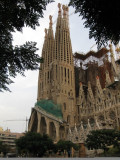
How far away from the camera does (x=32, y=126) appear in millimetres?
67438

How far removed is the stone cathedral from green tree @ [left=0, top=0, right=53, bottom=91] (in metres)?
45.6

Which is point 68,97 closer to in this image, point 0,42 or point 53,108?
point 53,108

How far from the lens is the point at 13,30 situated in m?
6.02

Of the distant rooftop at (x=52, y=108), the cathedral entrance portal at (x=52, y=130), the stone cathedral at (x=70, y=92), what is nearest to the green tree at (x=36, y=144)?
the stone cathedral at (x=70, y=92)

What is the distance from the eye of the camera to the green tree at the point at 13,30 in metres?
5.35

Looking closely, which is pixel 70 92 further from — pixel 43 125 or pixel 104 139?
pixel 104 139

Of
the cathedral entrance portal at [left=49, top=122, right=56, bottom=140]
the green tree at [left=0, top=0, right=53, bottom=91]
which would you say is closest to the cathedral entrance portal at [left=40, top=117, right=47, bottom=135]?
the cathedral entrance portal at [left=49, top=122, right=56, bottom=140]

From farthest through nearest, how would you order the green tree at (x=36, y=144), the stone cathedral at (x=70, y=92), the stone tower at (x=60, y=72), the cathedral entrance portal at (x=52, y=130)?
the stone tower at (x=60, y=72) → the cathedral entrance portal at (x=52, y=130) → the stone cathedral at (x=70, y=92) → the green tree at (x=36, y=144)

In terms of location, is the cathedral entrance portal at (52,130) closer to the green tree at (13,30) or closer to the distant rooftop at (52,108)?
the distant rooftop at (52,108)

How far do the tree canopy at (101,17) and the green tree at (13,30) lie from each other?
43.9 inches

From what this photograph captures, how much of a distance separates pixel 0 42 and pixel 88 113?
6008 cm

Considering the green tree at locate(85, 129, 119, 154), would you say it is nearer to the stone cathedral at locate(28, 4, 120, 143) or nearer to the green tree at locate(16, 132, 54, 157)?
the green tree at locate(16, 132, 54, 157)

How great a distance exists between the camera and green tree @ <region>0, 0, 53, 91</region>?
17.5ft

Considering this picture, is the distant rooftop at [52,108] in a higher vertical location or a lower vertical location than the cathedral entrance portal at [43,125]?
higher
